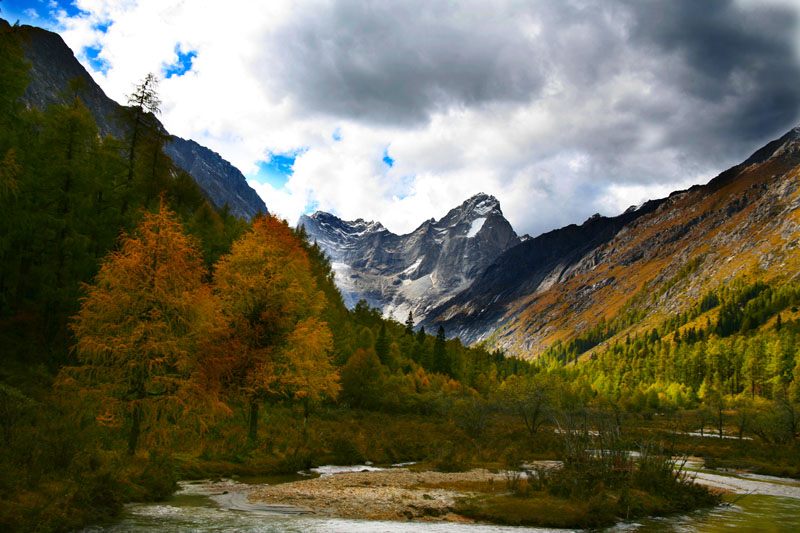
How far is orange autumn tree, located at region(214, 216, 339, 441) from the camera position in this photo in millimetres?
25047

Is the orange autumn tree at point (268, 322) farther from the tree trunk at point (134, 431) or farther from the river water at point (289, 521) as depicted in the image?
the river water at point (289, 521)

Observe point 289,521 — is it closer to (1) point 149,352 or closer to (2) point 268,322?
(1) point 149,352

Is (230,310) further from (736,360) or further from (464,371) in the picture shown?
(736,360)

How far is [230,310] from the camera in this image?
2512 centimetres

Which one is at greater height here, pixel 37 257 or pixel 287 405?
pixel 37 257

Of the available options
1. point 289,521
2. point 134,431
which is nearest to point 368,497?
point 289,521

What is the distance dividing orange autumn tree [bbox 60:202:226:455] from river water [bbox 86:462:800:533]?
3.75m

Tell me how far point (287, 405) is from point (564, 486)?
28.3m

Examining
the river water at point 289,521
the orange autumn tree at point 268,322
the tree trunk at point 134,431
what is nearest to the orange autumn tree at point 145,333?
the tree trunk at point 134,431

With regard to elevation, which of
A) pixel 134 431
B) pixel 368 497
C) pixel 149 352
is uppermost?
pixel 149 352

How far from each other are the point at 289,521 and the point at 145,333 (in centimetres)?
920

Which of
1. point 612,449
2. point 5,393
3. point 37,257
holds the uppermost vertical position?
point 37,257

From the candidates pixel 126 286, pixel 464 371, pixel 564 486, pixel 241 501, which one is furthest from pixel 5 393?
pixel 464 371

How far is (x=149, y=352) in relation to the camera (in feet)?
58.2
